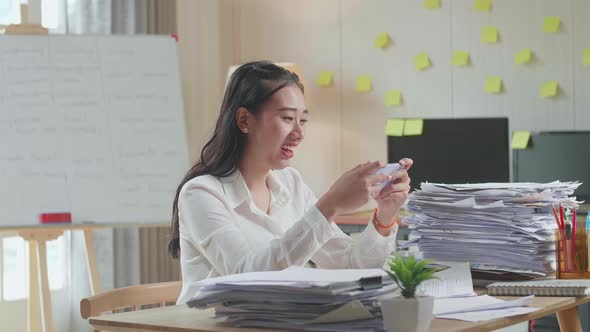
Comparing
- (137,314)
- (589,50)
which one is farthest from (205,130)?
(137,314)

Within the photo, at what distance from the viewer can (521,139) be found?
3943mm

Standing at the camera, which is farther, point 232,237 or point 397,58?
point 397,58

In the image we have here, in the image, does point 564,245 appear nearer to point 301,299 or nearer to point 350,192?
point 350,192

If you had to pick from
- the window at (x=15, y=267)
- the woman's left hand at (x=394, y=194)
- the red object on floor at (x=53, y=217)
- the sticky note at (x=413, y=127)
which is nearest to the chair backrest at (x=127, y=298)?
the woman's left hand at (x=394, y=194)

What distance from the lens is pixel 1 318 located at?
3.88 metres

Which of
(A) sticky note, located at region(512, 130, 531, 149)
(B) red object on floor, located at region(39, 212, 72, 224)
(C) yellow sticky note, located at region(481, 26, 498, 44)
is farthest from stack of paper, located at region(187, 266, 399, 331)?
(C) yellow sticky note, located at region(481, 26, 498, 44)

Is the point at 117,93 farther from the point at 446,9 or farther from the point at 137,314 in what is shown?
the point at 137,314

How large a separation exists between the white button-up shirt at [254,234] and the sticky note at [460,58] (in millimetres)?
2310

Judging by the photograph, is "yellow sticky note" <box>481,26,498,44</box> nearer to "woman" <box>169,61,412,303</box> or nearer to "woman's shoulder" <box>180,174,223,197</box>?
"woman" <box>169,61,412,303</box>

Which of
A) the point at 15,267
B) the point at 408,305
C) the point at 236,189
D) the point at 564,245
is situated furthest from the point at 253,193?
the point at 15,267

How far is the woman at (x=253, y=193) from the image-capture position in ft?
5.65

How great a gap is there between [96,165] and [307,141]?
1.66 metres

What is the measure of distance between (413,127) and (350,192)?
2605mm

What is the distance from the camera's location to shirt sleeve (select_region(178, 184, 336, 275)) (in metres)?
1.56
